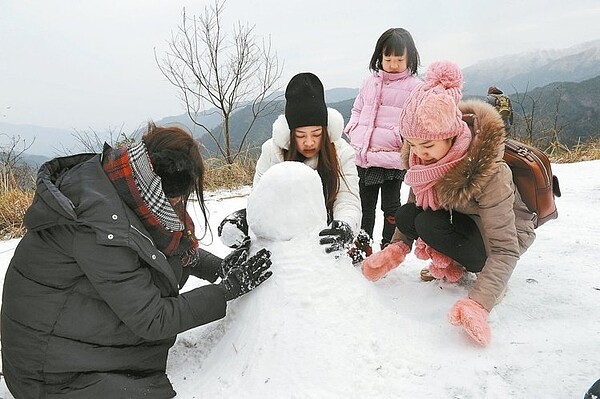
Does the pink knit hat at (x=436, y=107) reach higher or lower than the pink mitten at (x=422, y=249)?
higher

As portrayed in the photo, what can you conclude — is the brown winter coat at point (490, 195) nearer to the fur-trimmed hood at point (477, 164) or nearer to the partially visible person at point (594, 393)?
the fur-trimmed hood at point (477, 164)

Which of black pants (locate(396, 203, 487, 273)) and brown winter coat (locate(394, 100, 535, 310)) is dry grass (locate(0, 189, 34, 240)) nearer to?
black pants (locate(396, 203, 487, 273))

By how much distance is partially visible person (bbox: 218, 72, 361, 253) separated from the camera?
6.47ft

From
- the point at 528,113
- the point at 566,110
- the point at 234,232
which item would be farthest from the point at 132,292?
the point at 566,110

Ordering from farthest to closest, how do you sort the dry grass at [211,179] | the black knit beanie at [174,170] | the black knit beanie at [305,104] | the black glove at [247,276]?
the dry grass at [211,179]
the black knit beanie at [305,104]
the black glove at [247,276]
the black knit beanie at [174,170]

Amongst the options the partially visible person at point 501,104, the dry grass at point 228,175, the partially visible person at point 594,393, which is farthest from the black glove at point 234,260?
the dry grass at point 228,175

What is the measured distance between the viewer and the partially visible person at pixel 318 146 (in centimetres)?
197

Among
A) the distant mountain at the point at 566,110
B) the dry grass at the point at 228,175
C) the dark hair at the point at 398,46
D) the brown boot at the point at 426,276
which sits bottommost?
the distant mountain at the point at 566,110

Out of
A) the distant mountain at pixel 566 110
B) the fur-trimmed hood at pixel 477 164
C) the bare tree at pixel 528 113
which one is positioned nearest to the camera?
the fur-trimmed hood at pixel 477 164

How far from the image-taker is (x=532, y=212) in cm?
177

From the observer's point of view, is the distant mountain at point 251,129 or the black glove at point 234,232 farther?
the distant mountain at point 251,129

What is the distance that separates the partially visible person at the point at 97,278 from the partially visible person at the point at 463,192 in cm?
84

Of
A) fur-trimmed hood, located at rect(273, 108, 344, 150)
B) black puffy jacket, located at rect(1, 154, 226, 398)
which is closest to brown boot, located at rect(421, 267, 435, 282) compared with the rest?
fur-trimmed hood, located at rect(273, 108, 344, 150)

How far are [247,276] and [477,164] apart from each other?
0.89m
